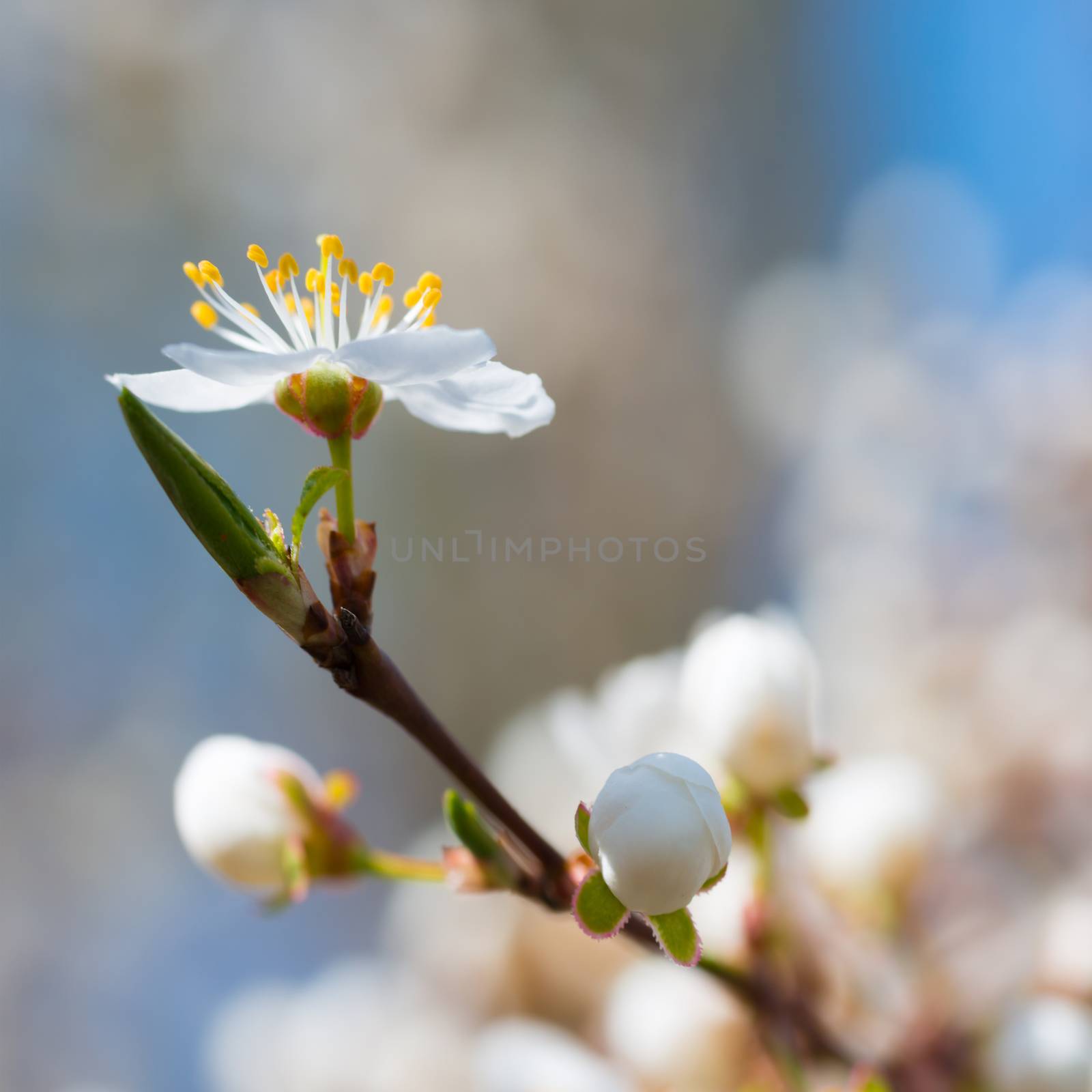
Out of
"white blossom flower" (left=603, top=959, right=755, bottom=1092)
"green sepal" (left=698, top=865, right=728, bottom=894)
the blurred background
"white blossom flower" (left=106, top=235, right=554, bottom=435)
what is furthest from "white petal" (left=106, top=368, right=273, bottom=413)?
the blurred background

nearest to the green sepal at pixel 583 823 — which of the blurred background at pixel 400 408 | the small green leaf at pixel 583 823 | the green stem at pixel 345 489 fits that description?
the small green leaf at pixel 583 823

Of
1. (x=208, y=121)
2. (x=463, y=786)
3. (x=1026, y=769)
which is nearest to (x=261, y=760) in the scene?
(x=463, y=786)

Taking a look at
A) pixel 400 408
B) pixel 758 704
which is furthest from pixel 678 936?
pixel 400 408

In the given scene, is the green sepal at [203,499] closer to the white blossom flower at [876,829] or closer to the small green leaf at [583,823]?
the small green leaf at [583,823]

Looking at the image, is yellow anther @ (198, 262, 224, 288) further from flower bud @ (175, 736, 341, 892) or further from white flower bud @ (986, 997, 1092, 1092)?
white flower bud @ (986, 997, 1092, 1092)

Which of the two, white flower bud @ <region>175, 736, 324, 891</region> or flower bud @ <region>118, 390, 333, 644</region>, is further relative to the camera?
white flower bud @ <region>175, 736, 324, 891</region>

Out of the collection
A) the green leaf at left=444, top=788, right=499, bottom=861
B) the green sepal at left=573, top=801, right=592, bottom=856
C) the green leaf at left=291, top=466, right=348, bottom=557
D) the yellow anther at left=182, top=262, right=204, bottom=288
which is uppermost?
the yellow anther at left=182, top=262, right=204, bottom=288

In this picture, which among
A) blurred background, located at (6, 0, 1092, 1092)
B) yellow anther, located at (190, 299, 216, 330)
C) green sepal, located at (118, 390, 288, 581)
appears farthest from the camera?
blurred background, located at (6, 0, 1092, 1092)
